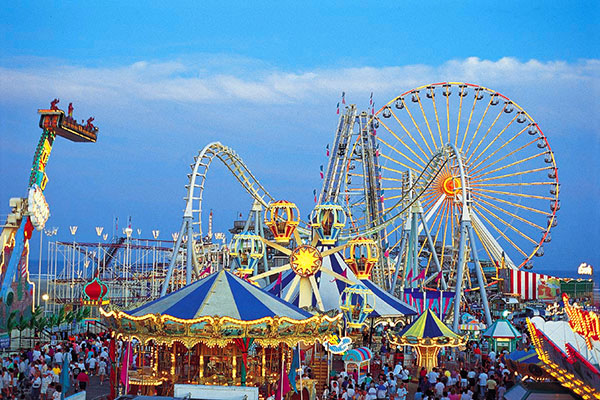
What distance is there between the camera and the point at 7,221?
29.5 metres

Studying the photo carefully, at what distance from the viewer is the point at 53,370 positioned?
729 inches

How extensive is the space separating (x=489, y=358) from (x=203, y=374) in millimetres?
11278

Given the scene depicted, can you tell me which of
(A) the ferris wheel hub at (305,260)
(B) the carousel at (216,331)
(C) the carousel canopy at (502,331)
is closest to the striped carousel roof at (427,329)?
(C) the carousel canopy at (502,331)

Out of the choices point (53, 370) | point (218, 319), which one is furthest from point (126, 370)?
point (53, 370)

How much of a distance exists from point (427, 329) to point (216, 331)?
9883 millimetres

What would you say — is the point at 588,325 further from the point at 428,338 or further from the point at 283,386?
the point at 428,338

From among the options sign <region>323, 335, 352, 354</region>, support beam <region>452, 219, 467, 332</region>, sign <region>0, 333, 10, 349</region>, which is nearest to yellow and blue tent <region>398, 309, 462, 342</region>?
support beam <region>452, 219, 467, 332</region>

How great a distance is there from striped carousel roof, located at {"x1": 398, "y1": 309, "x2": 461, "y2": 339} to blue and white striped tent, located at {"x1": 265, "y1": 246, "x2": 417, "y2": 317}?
3333mm

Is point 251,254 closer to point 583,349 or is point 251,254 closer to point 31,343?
point 31,343

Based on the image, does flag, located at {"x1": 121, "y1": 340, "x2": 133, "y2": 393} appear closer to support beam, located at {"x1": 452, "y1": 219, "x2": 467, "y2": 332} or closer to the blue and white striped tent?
the blue and white striped tent

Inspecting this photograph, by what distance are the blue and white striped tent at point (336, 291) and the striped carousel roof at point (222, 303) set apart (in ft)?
31.1

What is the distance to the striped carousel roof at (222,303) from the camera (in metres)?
16.1

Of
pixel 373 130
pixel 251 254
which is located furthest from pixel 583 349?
pixel 373 130

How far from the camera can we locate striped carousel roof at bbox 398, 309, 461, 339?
2344 centimetres
